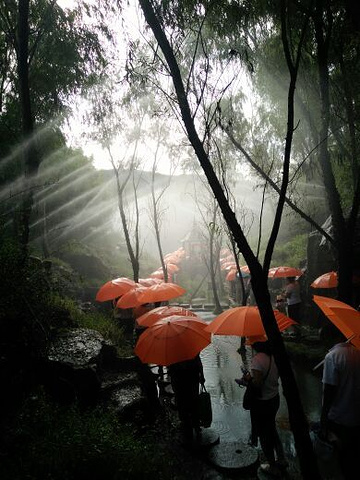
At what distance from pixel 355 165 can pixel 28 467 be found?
879 cm

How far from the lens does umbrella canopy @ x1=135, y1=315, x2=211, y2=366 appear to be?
4582mm

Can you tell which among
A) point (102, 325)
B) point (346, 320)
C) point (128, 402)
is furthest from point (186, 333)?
point (102, 325)

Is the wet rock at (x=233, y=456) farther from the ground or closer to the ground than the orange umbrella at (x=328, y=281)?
closer to the ground

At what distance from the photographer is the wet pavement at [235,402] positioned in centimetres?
547

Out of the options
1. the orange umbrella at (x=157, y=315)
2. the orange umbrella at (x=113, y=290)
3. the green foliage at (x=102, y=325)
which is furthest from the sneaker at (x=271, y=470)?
the orange umbrella at (x=113, y=290)

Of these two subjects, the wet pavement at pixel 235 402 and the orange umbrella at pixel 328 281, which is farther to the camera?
the orange umbrella at pixel 328 281

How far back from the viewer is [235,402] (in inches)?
276

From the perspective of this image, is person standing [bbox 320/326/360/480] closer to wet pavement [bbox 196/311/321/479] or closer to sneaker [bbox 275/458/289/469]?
sneaker [bbox 275/458/289/469]

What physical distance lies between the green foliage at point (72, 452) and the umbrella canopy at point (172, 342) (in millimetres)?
1073

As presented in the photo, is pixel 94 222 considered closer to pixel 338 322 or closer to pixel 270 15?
pixel 270 15

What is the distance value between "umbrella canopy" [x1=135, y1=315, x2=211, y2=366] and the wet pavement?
5.72 ft

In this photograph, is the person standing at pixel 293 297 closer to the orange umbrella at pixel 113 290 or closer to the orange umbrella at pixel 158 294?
the orange umbrella at pixel 158 294

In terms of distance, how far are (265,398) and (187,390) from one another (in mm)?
1364

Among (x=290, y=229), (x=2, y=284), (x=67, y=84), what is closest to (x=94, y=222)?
(x=290, y=229)
